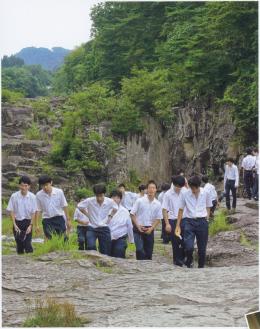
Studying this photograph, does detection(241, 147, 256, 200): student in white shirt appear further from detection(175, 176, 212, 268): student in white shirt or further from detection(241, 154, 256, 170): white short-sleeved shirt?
detection(175, 176, 212, 268): student in white shirt

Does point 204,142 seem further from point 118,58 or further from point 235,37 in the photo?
point 118,58

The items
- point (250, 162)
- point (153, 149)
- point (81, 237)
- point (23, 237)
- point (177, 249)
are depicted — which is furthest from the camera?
point (153, 149)

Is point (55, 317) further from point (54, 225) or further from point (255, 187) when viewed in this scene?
point (255, 187)

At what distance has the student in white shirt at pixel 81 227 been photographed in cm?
1126

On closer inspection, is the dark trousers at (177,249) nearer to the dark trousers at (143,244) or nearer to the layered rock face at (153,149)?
the dark trousers at (143,244)

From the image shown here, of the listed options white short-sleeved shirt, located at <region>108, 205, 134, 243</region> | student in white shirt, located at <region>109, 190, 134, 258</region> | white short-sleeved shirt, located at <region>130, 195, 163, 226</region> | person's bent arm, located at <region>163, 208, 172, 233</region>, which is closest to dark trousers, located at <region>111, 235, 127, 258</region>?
student in white shirt, located at <region>109, 190, 134, 258</region>

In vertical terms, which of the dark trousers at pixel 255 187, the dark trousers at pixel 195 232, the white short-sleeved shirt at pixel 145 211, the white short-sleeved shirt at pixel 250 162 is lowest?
the dark trousers at pixel 195 232

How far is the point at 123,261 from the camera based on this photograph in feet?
33.9

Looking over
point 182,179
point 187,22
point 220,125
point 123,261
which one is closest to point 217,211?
point 182,179

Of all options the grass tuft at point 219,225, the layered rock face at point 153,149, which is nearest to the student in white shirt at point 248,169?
the grass tuft at point 219,225

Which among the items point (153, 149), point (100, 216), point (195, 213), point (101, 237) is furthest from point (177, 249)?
point (153, 149)

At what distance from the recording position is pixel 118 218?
11102 mm

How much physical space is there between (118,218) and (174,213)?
1115mm

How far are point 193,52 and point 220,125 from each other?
3431mm
